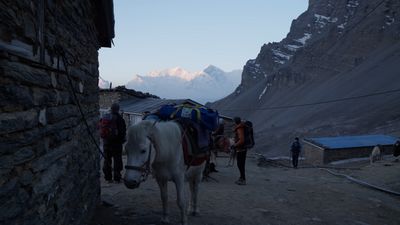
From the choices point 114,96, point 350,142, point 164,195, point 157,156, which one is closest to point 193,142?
point 164,195

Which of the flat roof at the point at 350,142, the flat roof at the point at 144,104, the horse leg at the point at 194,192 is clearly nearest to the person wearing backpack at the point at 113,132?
the horse leg at the point at 194,192

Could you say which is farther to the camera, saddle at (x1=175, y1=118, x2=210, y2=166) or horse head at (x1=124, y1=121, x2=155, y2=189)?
saddle at (x1=175, y1=118, x2=210, y2=166)

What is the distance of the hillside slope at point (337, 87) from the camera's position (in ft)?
196

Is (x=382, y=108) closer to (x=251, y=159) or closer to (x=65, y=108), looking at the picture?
(x=251, y=159)

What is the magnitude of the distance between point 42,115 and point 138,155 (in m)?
1.79

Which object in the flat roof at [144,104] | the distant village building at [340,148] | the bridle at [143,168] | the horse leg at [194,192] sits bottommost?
the distant village building at [340,148]

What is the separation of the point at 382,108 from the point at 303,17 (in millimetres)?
133477

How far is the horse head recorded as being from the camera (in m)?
4.77

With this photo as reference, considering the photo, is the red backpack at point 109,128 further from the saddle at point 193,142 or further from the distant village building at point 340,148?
the distant village building at point 340,148

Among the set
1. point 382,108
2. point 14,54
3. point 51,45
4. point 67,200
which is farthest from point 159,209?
point 382,108

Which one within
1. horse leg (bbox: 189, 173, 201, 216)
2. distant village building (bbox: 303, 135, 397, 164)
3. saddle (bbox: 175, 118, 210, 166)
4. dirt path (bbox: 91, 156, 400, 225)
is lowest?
distant village building (bbox: 303, 135, 397, 164)

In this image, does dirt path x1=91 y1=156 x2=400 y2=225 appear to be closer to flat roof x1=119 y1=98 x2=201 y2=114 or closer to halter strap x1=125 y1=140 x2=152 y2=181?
halter strap x1=125 y1=140 x2=152 y2=181

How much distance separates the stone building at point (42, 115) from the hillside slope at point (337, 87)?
48589mm

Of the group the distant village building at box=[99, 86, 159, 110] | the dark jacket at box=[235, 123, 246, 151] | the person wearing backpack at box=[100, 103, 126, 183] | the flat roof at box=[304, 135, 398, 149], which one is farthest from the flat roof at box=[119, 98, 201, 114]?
the flat roof at box=[304, 135, 398, 149]
